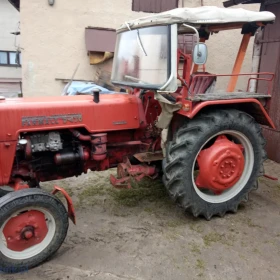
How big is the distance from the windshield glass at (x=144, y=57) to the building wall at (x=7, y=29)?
12.3 metres

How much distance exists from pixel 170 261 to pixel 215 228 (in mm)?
710

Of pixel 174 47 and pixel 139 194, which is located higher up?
pixel 174 47

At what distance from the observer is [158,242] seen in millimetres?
2781

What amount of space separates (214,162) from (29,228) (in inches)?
68.9

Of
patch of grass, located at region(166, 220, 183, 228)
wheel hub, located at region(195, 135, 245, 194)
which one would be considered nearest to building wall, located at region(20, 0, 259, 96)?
wheel hub, located at region(195, 135, 245, 194)

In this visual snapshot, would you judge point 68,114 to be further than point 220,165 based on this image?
No

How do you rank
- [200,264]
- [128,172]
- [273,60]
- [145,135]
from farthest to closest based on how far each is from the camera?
[273,60], [145,135], [128,172], [200,264]

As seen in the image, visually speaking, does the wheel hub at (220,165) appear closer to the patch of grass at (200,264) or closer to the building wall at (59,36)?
the patch of grass at (200,264)

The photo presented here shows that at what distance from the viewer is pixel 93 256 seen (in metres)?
2.58

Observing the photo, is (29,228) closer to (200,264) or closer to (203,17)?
(200,264)

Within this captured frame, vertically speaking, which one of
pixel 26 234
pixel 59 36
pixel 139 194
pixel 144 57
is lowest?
pixel 139 194

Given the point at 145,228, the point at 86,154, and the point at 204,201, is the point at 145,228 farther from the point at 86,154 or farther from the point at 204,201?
the point at 86,154

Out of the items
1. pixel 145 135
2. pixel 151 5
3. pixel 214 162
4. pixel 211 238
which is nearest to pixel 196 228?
pixel 211 238

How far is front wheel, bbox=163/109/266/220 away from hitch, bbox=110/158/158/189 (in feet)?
1.02
